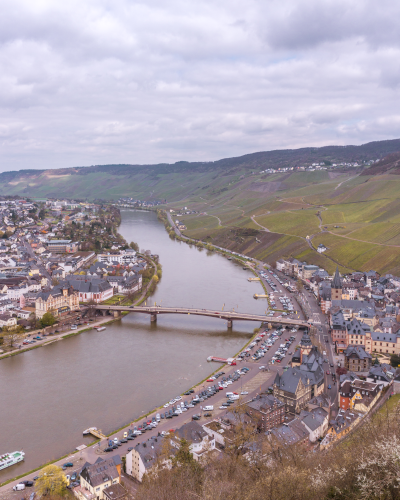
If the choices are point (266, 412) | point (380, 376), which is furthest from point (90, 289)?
point (380, 376)

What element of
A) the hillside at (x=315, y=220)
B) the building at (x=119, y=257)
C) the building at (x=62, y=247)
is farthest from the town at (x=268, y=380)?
the building at (x=62, y=247)

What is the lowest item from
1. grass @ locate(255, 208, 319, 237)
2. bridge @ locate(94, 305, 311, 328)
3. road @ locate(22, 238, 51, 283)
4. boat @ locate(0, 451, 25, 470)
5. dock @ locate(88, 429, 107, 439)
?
boat @ locate(0, 451, 25, 470)

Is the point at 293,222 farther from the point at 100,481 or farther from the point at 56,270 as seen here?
the point at 100,481

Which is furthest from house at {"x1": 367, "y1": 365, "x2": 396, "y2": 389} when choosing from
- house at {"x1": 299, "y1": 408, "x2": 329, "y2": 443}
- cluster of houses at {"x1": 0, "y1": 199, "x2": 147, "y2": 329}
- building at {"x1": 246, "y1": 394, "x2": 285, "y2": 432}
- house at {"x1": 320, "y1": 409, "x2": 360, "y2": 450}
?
cluster of houses at {"x1": 0, "y1": 199, "x2": 147, "y2": 329}

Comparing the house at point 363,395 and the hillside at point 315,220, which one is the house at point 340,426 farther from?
the hillside at point 315,220

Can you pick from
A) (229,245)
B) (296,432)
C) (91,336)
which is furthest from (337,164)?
(296,432)

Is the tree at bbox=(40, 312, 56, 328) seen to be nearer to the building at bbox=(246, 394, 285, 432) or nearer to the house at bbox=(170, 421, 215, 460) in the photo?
the house at bbox=(170, 421, 215, 460)
